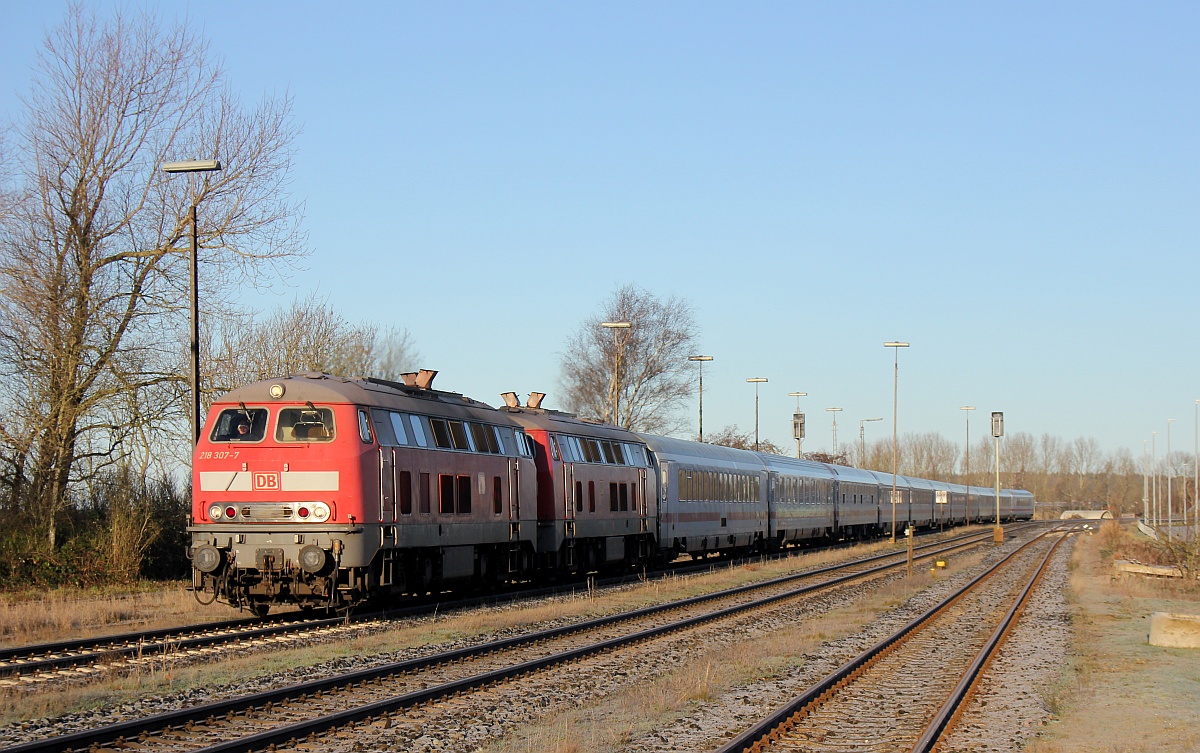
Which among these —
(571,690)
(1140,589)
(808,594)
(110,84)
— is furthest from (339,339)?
(571,690)

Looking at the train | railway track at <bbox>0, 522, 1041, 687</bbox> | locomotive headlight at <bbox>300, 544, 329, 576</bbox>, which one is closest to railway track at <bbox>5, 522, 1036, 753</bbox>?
railway track at <bbox>0, 522, 1041, 687</bbox>

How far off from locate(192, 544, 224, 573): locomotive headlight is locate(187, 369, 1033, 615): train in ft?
0.07

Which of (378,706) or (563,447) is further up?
(563,447)

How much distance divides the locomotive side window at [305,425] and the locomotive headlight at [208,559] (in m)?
1.89

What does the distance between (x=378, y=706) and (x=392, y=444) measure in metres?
8.44

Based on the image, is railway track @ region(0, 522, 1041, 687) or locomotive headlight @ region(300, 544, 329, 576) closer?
railway track @ region(0, 522, 1041, 687)

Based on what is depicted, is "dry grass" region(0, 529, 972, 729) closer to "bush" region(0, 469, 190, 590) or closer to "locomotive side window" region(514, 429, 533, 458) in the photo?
"bush" region(0, 469, 190, 590)

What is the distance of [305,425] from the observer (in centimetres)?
1886

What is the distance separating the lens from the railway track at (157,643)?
45.4 feet

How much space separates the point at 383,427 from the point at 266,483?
77.6 inches

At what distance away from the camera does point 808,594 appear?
90.3 ft

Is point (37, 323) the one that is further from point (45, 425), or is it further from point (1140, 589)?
point (1140, 589)

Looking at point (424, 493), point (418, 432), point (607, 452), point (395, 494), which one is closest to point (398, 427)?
point (418, 432)

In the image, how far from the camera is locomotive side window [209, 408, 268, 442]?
18.9m
